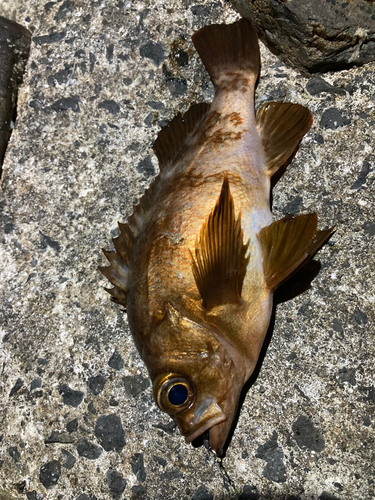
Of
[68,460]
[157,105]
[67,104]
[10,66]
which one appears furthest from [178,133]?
[68,460]

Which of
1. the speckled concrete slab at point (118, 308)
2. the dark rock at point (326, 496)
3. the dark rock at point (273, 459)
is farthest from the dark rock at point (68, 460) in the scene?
the dark rock at point (326, 496)

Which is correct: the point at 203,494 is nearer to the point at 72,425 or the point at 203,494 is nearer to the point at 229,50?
the point at 72,425

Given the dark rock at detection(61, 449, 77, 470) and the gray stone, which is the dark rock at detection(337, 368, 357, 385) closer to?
the dark rock at detection(61, 449, 77, 470)

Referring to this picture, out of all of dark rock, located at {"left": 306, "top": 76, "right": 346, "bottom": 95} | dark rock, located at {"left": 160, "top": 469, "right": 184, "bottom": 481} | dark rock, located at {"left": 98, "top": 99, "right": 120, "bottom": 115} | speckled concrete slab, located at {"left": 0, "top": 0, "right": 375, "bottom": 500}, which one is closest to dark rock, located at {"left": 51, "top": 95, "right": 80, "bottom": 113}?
speckled concrete slab, located at {"left": 0, "top": 0, "right": 375, "bottom": 500}

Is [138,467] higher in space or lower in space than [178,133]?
lower

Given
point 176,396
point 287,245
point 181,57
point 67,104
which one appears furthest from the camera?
point 67,104

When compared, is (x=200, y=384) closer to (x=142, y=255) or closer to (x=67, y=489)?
(x=142, y=255)

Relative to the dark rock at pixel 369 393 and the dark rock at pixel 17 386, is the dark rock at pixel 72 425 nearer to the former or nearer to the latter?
the dark rock at pixel 17 386

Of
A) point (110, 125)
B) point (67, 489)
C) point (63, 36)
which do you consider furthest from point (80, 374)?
point (63, 36)
